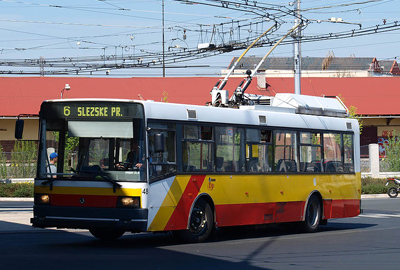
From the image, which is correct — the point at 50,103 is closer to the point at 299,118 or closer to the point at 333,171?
the point at 299,118

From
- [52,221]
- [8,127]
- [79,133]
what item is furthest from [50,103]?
[8,127]

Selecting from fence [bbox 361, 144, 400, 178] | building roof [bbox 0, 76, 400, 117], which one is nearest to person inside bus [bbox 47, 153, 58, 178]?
fence [bbox 361, 144, 400, 178]

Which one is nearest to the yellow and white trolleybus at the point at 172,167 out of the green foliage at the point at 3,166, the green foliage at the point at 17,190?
the green foliage at the point at 17,190

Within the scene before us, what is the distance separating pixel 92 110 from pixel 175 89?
42769 millimetres

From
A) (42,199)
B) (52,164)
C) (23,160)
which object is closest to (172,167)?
(52,164)

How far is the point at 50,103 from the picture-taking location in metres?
13.7

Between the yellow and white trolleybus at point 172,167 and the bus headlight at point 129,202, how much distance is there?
17 millimetres

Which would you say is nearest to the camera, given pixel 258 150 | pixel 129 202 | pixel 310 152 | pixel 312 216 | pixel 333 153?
pixel 129 202

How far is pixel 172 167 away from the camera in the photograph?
45.3ft

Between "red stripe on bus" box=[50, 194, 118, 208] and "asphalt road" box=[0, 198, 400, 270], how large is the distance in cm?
75

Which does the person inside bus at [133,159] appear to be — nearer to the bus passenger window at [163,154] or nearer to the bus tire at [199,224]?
the bus passenger window at [163,154]

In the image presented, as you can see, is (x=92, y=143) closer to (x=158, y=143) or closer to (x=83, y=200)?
(x=83, y=200)

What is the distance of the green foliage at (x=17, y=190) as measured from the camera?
34031 mm

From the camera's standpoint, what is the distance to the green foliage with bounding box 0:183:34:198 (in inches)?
1340
